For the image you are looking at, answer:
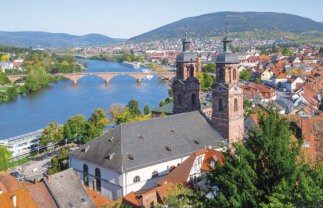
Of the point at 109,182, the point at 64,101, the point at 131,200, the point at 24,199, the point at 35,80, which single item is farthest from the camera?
the point at 35,80

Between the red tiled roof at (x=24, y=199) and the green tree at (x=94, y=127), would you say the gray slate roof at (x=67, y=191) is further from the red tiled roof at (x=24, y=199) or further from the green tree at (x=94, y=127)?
the green tree at (x=94, y=127)

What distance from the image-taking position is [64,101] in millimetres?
64188

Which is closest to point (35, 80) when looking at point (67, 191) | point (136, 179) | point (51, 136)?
point (51, 136)

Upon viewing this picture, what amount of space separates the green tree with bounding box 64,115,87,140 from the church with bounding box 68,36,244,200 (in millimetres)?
12674

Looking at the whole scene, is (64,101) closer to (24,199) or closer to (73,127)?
(73,127)

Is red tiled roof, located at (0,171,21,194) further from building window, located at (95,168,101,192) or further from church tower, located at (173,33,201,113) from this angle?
church tower, located at (173,33,201,113)

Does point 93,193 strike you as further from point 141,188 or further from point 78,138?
point 78,138

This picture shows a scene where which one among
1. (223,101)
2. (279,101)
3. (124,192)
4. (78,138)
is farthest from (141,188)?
(279,101)

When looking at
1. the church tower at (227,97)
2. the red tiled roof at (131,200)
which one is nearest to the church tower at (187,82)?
the church tower at (227,97)

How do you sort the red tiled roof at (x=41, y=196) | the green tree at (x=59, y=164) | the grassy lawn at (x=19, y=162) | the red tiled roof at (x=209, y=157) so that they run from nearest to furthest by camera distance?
the red tiled roof at (x=41, y=196)
the red tiled roof at (x=209, y=157)
the green tree at (x=59, y=164)
the grassy lawn at (x=19, y=162)

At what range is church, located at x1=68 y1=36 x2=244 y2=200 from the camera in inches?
814

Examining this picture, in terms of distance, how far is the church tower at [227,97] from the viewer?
24797 mm

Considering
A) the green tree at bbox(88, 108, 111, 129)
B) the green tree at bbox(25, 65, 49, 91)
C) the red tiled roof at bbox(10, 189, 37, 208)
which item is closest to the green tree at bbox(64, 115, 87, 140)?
the green tree at bbox(88, 108, 111, 129)

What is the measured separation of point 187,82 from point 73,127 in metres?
13.5
